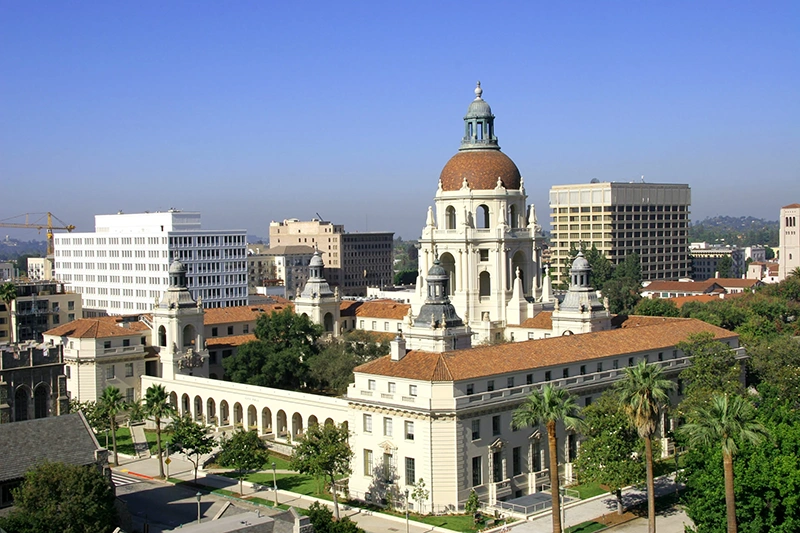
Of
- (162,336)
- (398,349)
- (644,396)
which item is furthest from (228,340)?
(644,396)

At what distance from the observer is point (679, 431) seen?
66.9 meters

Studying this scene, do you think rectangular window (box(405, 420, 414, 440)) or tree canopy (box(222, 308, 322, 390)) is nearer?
rectangular window (box(405, 420, 414, 440))

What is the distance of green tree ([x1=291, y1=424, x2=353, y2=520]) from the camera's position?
3000 inches

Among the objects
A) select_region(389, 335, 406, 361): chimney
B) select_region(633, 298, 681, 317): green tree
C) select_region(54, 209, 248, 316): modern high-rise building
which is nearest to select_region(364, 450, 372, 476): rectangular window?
select_region(389, 335, 406, 361): chimney

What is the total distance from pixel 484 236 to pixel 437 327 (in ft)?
80.5

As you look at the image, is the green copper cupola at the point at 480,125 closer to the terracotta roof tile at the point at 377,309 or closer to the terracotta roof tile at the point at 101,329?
the terracotta roof tile at the point at 377,309

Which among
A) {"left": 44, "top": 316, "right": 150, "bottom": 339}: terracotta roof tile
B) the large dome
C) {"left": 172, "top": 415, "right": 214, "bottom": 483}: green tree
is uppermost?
the large dome

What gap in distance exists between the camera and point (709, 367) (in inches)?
3686

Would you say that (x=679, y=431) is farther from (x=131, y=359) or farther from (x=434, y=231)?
(x=131, y=359)

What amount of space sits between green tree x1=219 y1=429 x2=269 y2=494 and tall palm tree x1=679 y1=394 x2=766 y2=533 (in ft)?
122

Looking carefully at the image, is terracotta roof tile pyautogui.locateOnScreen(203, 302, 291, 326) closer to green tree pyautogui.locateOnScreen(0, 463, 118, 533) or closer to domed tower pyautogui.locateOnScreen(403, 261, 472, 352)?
domed tower pyautogui.locateOnScreen(403, 261, 472, 352)

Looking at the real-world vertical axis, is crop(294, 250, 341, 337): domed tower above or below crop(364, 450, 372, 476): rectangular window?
above

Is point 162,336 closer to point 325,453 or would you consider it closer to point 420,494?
point 325,453

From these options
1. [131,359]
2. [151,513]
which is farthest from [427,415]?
[131,359]
